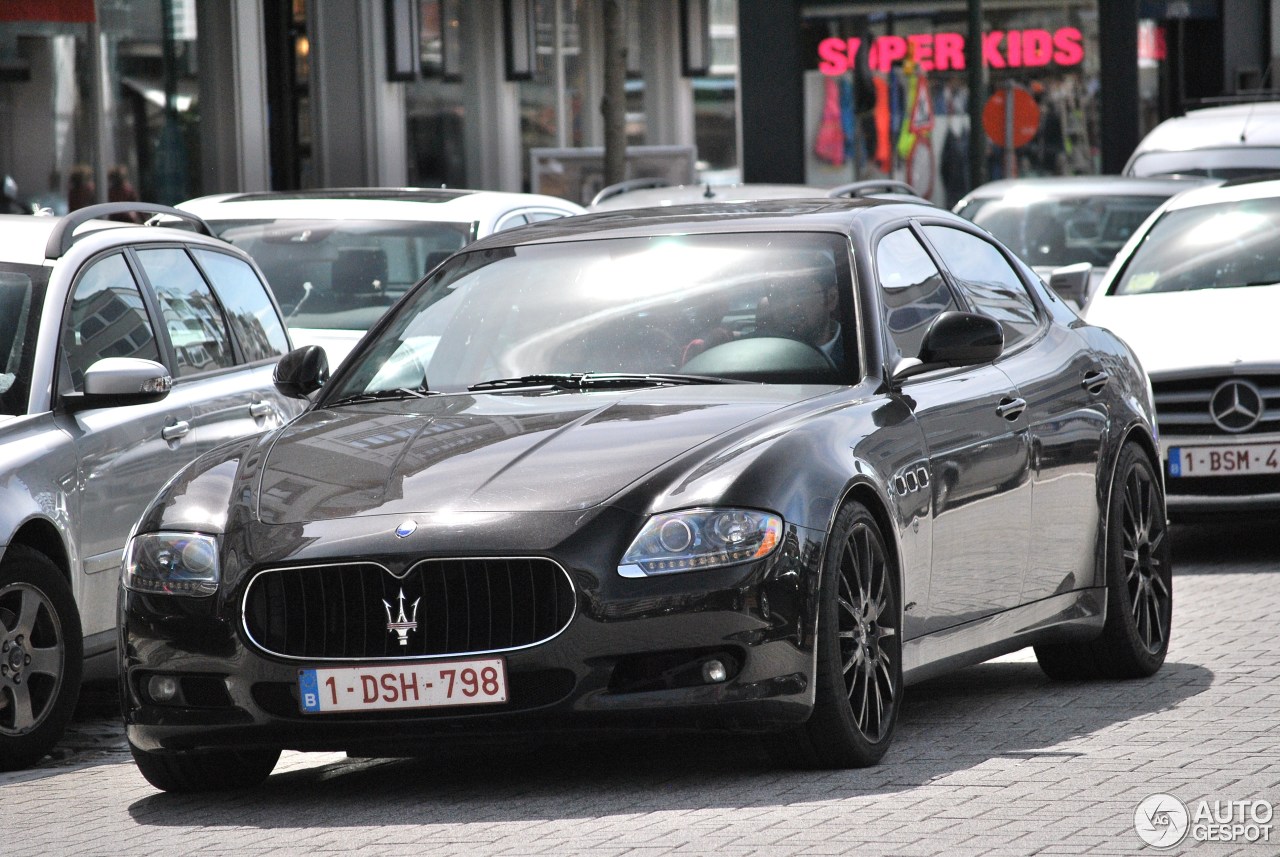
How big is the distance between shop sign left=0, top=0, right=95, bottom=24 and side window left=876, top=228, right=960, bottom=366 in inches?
542

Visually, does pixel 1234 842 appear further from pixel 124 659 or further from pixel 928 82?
pixel 928 82

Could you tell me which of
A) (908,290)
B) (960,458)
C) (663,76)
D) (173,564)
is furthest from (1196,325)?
(663,76)

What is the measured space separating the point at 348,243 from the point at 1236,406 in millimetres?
4655

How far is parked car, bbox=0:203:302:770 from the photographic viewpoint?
7312 millimetres

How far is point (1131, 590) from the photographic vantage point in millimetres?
8164

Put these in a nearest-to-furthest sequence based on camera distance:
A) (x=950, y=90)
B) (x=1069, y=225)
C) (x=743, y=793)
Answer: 1. (x=743, y=793)
2. (x=1069, y=225)
3. (x=950, y=90)

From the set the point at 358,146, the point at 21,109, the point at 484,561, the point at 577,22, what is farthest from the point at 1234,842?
the point at 577,22

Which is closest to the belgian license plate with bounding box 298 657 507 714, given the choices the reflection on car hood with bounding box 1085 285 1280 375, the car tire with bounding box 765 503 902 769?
the car tire with bounding box 765 503 902 769

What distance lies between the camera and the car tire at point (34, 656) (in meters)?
7.19

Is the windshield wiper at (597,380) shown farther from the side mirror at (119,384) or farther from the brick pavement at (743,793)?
the side mirror at (119,384)

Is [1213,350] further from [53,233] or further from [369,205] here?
[53,233]

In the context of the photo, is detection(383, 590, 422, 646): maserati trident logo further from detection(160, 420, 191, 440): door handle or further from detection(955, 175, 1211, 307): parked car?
detection(955, 175, 1211, 307): parked car

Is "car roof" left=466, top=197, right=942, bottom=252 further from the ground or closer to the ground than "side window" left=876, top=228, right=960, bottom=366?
further from the ground

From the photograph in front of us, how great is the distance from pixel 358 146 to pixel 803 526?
64.3 ft
